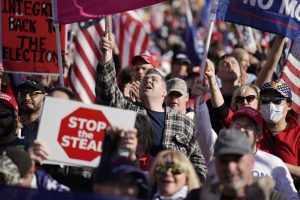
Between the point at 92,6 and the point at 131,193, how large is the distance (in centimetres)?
357

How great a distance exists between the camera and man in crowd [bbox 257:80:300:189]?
28.9 feet

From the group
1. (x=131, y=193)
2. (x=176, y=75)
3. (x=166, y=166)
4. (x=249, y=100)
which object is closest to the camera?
(x=131, y=193)

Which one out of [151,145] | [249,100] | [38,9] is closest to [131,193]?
[151,145]

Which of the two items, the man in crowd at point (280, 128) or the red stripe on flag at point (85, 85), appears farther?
the red stripe on flag at point (85, 85)

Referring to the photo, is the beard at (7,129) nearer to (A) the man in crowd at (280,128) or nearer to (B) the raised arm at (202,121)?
(B) the raised arm at (202,121)

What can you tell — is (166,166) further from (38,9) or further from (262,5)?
(38,9)

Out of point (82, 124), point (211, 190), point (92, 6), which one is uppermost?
point (92, 6)

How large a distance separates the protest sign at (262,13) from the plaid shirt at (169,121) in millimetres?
1741

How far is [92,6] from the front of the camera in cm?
951

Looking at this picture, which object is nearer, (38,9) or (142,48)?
(38,9)

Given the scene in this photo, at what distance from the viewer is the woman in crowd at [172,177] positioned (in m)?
6.79

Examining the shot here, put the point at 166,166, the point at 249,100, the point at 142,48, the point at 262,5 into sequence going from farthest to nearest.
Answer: the point at 142,48, the point at 262,5, the point at 249,100, the point at 166,166

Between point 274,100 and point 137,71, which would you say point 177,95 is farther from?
point 137,71

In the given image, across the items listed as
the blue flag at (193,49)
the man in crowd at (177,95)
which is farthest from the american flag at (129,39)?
the man in crowd at (177,95)
